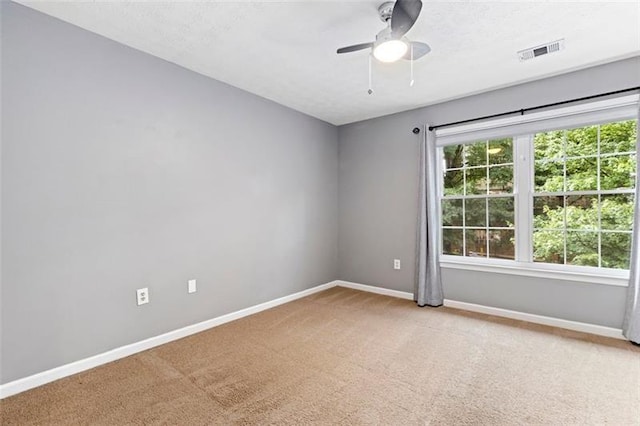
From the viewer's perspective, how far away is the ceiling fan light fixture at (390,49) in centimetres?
189

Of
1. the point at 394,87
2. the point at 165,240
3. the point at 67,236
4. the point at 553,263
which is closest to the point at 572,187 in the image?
the point at 553,263

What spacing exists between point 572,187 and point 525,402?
87.5 inches

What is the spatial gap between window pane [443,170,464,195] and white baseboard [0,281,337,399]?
8.54ft

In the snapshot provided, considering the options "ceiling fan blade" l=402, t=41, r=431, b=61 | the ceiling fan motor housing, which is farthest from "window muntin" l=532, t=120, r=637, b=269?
the ceiling fan motor housing

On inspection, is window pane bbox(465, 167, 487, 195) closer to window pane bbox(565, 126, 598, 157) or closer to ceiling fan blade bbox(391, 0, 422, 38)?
window pane bbox(565, 126, 598, 157)

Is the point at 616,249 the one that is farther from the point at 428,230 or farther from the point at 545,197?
the point at 428,230

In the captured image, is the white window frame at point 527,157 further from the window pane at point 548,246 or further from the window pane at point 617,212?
the window pane at point 617,212

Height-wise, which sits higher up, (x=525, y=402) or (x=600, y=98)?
(x=600, y=98)

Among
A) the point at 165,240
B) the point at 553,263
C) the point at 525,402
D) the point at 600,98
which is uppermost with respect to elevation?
the point at 600,98

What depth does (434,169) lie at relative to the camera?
371cm

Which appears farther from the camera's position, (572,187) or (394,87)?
(394,87)

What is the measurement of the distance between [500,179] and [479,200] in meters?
0.32

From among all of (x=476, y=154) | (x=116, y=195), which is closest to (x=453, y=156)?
(x=476, y=154)

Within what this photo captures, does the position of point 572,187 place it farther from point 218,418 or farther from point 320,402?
point 218,418
